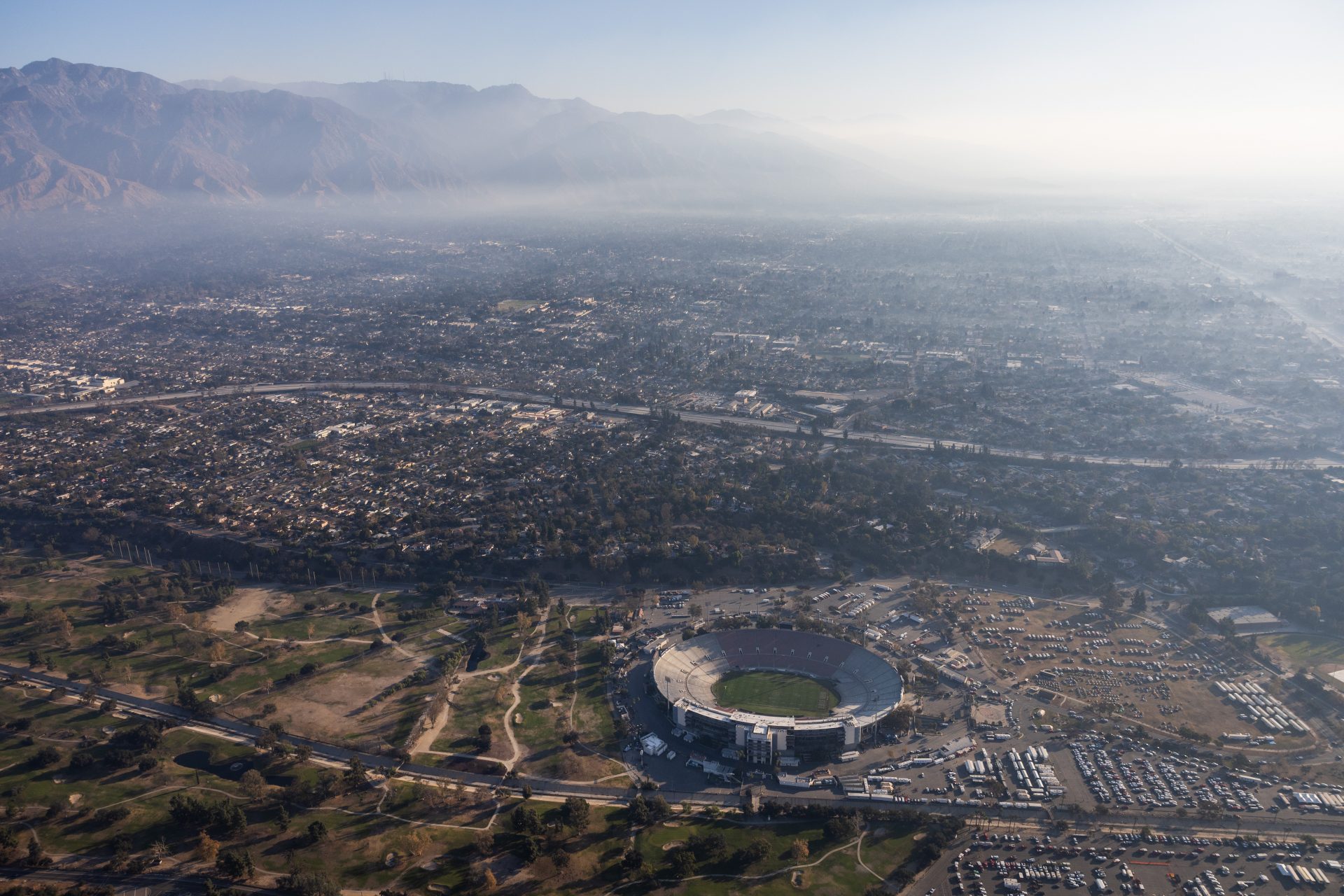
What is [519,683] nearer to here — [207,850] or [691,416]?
[207,850]

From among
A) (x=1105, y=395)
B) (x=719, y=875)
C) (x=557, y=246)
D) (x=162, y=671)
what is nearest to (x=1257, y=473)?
(x=1105, y=395)

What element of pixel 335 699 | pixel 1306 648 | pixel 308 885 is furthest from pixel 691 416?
pixel 308 885

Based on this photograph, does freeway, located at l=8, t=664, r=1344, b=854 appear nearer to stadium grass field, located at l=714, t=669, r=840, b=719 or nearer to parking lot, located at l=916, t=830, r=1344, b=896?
parking lot, located at l=916, t=830, r=1344, b=896

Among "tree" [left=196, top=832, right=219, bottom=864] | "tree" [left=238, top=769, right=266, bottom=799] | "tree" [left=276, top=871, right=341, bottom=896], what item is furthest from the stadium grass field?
"tree" [left=196, top=832, right=219, bottom=864]

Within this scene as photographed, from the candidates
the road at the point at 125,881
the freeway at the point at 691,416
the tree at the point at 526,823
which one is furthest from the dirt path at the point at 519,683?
the freeway at the point at 691,416

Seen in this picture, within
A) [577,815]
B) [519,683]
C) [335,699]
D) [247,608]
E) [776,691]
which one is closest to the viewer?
[577,815]

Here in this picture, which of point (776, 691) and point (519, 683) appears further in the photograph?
point (519, 683)

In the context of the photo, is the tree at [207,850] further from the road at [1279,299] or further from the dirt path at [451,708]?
the road at [1279,299]
